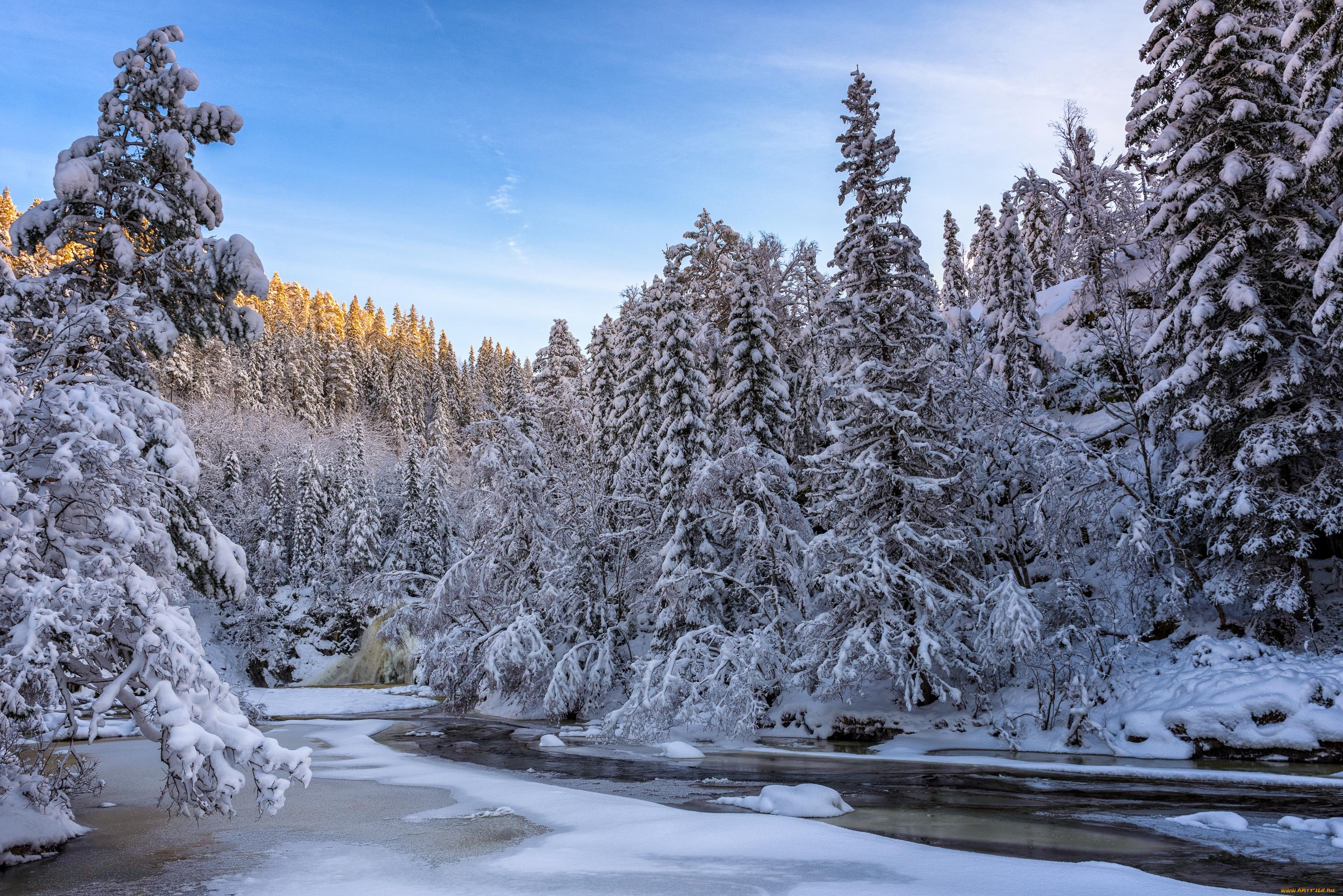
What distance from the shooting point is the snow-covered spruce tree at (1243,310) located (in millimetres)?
16734

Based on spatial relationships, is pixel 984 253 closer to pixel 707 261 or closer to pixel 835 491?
pixel 707 261

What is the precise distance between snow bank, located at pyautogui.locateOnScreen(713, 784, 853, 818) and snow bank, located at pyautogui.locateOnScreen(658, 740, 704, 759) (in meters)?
7.19

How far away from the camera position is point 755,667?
2261 centimetres

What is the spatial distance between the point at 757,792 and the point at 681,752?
20.6 feet

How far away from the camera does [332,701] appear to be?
39062 millimetres

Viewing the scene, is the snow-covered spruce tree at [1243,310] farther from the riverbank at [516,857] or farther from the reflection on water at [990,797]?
→ the riverbank at [516,857]

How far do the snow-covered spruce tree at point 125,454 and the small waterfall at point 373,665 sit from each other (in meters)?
40.4

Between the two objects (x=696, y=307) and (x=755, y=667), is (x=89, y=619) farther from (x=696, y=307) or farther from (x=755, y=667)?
(x=696, y=307)

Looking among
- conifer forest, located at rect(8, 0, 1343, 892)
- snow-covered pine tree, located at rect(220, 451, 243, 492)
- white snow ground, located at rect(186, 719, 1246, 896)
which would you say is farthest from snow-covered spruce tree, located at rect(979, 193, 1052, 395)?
snow-covered pine tree, located at rect(220, 451, 243, 492)

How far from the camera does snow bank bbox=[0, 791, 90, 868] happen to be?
9406 millimetres

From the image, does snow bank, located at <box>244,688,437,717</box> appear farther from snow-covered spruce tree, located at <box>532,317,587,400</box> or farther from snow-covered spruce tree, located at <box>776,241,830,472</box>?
snow-covered spruce tree, located at <box>776,241,830,472</box>

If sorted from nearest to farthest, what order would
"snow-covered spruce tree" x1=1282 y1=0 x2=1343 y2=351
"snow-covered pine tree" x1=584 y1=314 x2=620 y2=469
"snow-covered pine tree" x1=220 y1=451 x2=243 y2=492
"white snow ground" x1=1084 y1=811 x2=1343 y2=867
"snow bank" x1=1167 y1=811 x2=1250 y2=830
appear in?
"white snow ground" x1=1084 y1=811 x2=1343 y2=867, "snow bank" x1=1167 y1=811 x2=1250 y2=830, "snow-covered spruce tree" x1=1282 y1=0 x2=1343 y2=351, "snow-covered pine tree" x1=584 y1=314 x2=620 y2=469, "snow-covered pine tree" x1=220 y1=451 x2=243 y2=492

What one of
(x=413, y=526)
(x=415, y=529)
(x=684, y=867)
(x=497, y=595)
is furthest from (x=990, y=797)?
(x=413, y=526)

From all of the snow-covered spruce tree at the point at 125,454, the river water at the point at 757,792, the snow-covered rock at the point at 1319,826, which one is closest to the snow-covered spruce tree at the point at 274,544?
the river water at the point at 757,792
